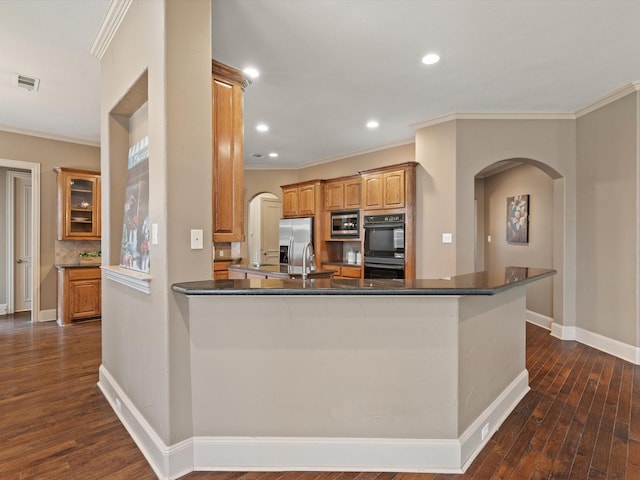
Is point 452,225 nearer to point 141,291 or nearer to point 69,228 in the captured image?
point 141,291

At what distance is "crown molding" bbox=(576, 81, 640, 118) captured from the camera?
139 inches

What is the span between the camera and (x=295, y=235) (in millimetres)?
6805

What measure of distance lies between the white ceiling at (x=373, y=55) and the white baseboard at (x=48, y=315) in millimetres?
2753

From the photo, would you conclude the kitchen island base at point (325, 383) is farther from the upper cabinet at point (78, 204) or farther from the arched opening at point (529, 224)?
the upper cabinet at point (78, 204)

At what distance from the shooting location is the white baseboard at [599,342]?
12.0 feet

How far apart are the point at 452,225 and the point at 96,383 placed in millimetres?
4073

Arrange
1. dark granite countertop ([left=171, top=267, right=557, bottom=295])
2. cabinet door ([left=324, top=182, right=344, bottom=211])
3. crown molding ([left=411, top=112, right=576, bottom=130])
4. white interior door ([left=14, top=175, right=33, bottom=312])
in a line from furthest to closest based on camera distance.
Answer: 1. cabinet door ([left=324, top=182, right=344, bottom=211])
2. white interior door ([left=14, top=175, right=33, bottom=312])
3. crown molding ([left=411, top=112, right=576, bottom=130])
4. dark granite countertop ([left=171, top=267, right=557, bottom=295])

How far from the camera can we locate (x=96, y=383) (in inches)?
122

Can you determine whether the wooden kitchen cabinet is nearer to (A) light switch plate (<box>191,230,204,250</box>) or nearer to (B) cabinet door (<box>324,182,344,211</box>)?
(B) cabinet door (<box>324,182,344,211</box>)

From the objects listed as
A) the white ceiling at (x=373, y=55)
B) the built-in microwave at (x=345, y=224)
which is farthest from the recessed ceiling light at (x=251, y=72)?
the built-in microwave at (x=345, y=224)

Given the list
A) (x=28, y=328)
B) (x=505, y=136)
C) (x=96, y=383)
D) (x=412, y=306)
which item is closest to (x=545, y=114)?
(x=505, y=136)

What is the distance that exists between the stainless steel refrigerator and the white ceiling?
2.32m

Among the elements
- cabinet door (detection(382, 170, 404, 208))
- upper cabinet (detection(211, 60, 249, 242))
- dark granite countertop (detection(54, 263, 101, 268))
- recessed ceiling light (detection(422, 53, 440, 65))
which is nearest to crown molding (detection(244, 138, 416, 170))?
cabinet door (detection(382, 170, 404, 208))

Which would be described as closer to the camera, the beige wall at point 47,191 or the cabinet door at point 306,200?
the beige wall at point 47,191
